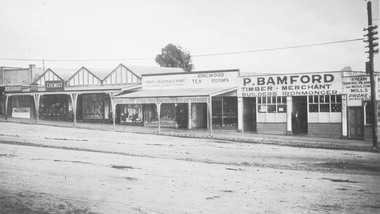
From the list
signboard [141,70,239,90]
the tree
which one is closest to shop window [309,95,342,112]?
signboard [141,70,239,90]

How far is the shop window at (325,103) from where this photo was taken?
25.3m

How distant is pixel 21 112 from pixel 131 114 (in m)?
15.6

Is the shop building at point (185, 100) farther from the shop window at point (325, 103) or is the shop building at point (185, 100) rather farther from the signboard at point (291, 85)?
the shop window at point (325, 103)

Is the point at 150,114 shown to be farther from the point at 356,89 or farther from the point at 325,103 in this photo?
the point at 356,89

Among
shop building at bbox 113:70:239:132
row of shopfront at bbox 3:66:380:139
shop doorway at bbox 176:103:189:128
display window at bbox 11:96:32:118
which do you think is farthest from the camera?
display window at bbox 11:96:32:118

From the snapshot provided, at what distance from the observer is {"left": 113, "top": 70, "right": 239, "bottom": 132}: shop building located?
92.5 ft

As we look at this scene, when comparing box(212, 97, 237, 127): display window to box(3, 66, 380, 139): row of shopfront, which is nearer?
box(3, 66, 380, 139): row of shopfront

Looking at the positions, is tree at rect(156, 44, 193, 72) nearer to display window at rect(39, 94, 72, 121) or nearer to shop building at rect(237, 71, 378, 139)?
display window at rect(39, 94, 72, 121)

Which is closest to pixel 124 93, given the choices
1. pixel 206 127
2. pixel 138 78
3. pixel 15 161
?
pixel 138 78

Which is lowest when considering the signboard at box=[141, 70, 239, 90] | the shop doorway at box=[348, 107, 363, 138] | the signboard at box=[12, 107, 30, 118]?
the shop doorway at box=[348, 107, 363, 138]

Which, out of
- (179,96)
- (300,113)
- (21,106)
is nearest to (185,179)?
(179,96)

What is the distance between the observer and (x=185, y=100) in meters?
27.3

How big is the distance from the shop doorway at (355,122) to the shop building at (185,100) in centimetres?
799

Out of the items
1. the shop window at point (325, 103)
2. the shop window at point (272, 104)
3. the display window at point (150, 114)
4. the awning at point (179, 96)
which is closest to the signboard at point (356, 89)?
the shop window at point (325, 103)
